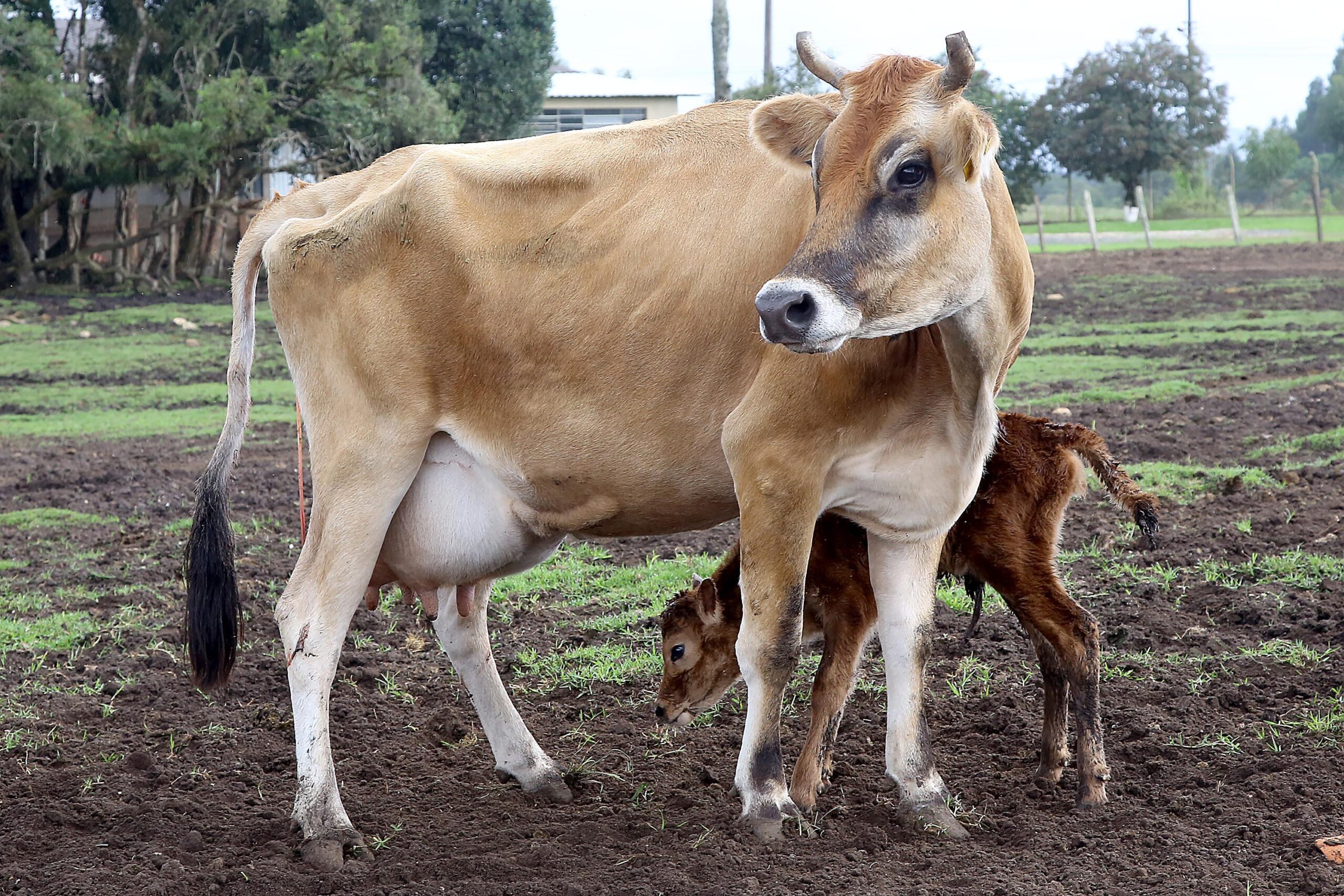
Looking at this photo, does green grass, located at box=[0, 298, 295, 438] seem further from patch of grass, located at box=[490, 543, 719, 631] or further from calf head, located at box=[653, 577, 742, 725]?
calf head, located at box=[653, 577, 742, 725]

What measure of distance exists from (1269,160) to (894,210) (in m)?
78.6

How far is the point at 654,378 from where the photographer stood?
4.29m

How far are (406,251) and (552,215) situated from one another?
1.77ft

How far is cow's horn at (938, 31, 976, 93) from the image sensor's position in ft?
11.3

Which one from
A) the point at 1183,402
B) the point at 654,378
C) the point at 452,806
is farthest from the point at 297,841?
the point at 1183,402

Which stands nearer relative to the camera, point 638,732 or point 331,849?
point 331,849

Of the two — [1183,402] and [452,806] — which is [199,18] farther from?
[452,806]

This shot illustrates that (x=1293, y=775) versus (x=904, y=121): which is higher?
(x=904, y=121)

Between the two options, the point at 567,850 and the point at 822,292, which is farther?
the point at 567,850

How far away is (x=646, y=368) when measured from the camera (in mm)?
4297

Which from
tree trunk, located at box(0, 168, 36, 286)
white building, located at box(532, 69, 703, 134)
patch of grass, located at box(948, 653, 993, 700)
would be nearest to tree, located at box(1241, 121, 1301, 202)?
white building, located at box(532, 69, 703, 134)

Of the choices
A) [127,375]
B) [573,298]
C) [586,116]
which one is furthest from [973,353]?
[586,116]

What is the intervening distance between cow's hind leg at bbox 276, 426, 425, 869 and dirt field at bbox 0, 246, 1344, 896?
42 cm

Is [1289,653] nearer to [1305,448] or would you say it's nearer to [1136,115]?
[1305,448]
